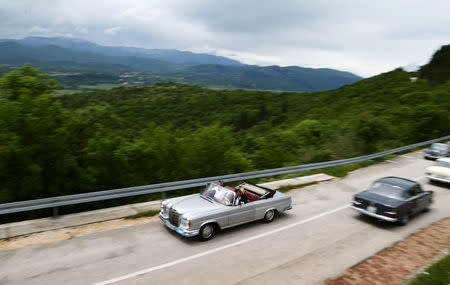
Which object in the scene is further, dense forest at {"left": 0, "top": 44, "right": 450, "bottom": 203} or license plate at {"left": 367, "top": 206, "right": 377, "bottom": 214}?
license plate at {"left": 367, "top": 206, "right": 377, "bottom": 214}

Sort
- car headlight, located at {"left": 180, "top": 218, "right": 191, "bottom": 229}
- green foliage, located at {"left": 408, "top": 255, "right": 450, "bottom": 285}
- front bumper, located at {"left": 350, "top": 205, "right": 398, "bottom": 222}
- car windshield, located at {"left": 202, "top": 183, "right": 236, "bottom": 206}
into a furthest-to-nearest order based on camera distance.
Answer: front bumper, located at {"left": 350, "top": 205, "right": 398, "bottom": 222} → car windshield, located at {"left": 202, "top": 183, "right": 236, "bottom": 206} → car headlight, located at {"left": 180, "top": 218, "right": 191, "bottom": 229} → green foliage, located at {"left": 408, "top": 255, "right": 450, "bottom": 285}

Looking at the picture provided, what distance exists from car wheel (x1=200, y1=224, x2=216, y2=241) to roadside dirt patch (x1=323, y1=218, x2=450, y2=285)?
121 inches

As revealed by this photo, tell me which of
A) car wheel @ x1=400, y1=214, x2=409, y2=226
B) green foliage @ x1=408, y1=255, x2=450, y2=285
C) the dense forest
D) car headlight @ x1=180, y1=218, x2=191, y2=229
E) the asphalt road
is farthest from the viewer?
car wheel @ x1=400, y1=214, x2=409, y2=226

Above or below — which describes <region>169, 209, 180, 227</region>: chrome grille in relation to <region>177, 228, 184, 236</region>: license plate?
above

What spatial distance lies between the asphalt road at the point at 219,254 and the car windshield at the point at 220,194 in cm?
90

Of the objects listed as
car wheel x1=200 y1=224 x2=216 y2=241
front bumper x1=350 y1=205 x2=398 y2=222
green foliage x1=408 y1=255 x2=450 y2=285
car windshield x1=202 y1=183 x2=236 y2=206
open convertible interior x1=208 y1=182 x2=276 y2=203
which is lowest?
car wheel x1=200 y1=224 x2=216 y2=241

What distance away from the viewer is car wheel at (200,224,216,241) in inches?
310

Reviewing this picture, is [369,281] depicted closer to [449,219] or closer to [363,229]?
[363,229]

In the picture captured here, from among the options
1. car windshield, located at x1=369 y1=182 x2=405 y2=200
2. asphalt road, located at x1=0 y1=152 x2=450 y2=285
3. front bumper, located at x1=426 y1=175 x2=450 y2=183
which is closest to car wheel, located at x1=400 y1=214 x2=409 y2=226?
asphalt road, located at x1=0 y1=152 x2=450 y2=285

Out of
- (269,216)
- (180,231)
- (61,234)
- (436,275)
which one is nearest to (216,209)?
(180,231)

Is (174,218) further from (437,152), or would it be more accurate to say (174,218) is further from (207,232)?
(437,152)

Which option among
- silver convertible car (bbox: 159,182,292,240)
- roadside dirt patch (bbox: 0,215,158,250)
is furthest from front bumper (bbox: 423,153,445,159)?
roadside dirt patch (bbox: 0,215,158,250)

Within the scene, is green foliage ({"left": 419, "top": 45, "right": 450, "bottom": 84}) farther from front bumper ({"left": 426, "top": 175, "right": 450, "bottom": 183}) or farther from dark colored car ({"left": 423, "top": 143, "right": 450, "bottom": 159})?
front bumper ({"left": 426, "top": 175, "right": 450, "bottom": 183})

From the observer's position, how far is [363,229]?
9.31m
